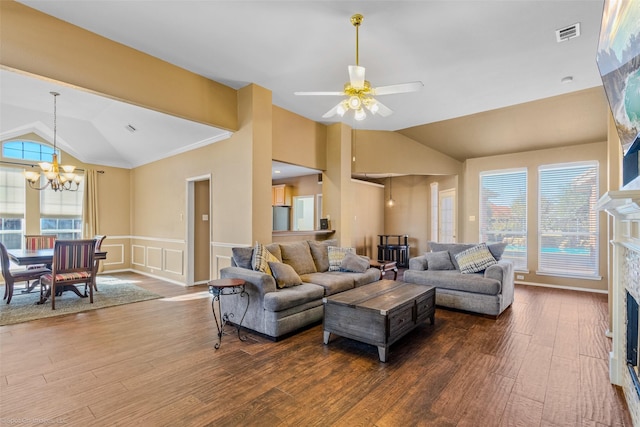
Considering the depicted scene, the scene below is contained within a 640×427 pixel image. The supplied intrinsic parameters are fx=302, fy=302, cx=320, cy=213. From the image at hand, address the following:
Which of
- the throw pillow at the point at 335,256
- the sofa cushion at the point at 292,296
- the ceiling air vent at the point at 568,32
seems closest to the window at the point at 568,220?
the ceiling air vent at the point at 568,32

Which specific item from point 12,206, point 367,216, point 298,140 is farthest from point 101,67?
point 367,216

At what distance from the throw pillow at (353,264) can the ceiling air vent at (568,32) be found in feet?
11.6

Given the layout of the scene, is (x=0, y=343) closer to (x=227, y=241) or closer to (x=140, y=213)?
(x=227, y=241)

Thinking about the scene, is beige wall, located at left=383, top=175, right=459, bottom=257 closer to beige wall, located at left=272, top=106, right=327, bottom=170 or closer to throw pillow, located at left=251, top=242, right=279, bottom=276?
beige wall, located at left=272, top=106, right=327, bottom=170

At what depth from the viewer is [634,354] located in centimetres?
214

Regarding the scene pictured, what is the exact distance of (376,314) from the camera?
279 centimetres

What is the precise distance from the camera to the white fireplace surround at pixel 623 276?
193cm

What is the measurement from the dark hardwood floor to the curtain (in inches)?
150

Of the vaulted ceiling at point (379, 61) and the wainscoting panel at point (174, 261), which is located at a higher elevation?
the vaulted ceiling at point (379, 61)

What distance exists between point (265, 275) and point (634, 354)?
309 centimetres

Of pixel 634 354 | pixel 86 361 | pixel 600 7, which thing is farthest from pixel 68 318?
pixel 600 7

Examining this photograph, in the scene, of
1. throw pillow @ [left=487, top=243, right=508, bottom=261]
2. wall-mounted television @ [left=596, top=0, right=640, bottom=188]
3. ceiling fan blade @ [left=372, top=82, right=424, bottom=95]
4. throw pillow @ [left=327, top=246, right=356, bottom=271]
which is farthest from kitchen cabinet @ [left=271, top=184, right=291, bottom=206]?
wall-mounted television @ [left=596, top=0, right=640, bottom=188]

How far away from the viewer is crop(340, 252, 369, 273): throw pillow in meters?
4.66

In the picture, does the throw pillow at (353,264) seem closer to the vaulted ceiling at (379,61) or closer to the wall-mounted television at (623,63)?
the vaulted ceiling at (379,61)
